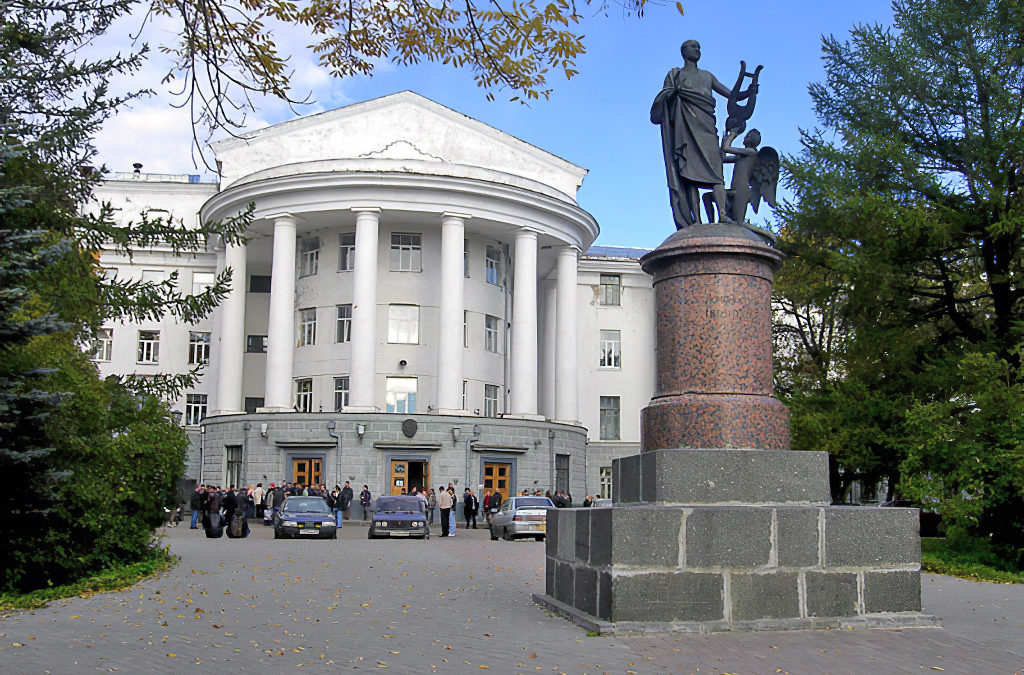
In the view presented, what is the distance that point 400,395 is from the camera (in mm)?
46594

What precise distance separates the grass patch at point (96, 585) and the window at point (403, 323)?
2996 centimetres

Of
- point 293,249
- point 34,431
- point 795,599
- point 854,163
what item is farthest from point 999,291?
point 293,249

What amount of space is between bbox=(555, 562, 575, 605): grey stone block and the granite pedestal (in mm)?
29

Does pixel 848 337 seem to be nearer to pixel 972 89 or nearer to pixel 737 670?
pixel 972 89

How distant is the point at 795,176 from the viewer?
22.8 m

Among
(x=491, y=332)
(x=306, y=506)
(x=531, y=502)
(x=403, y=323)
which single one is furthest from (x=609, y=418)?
(x=306, y=506)

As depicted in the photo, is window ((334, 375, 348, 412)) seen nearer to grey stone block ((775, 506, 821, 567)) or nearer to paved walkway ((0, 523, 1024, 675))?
paved walkway ((0, 523, 1024, 675))

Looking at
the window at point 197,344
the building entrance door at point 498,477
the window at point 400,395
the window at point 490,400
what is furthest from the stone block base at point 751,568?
the window at point 197,344

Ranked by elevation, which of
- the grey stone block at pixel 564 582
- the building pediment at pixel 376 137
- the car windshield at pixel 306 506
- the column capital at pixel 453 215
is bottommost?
the grey stone block at pixel 564 582

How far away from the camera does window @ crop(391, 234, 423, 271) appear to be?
4738 cm

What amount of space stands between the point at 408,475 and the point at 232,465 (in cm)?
840

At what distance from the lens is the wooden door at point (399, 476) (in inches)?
1719

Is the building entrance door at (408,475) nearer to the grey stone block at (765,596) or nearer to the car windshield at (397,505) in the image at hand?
the car windshield at (397,505)

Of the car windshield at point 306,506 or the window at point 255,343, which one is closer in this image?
the car windshield at point 306,506
